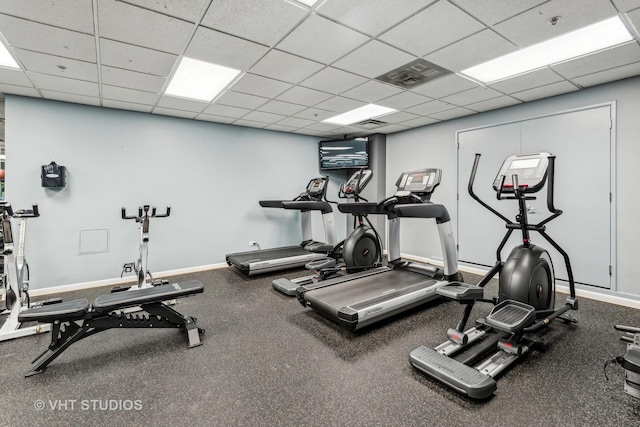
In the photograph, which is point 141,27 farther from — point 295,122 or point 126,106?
point 295,122

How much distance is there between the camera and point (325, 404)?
1817 millimetres

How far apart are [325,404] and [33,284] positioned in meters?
4.42

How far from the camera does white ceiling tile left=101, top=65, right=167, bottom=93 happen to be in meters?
3.08

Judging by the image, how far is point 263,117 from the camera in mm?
4930

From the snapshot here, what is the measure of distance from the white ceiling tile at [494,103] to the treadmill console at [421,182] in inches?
66.8

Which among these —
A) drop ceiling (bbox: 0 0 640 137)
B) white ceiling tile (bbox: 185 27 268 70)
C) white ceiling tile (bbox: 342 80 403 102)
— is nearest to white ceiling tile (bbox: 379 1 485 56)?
Answer: drop ceiling (bbox: 0 0 640 137)

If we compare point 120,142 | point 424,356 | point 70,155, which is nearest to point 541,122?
point 424,356

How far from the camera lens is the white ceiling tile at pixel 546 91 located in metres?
3.60

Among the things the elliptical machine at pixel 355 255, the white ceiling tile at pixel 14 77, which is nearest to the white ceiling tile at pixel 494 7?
the elliptical machine at pixel 355 255

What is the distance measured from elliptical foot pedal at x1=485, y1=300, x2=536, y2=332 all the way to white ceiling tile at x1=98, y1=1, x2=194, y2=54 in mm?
3236

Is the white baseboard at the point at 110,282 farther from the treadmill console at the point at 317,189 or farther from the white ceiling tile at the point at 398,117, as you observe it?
the white ceiling tile at the point at 398,117

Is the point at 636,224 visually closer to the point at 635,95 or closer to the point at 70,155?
the point at 635,95

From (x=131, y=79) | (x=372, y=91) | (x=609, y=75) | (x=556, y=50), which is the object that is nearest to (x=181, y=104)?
(x=131, y=79)

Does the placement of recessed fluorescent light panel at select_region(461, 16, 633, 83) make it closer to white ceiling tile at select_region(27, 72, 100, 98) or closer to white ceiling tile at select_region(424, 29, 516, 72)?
white ceiling tile at select_region(424, 29, 516, 72)
